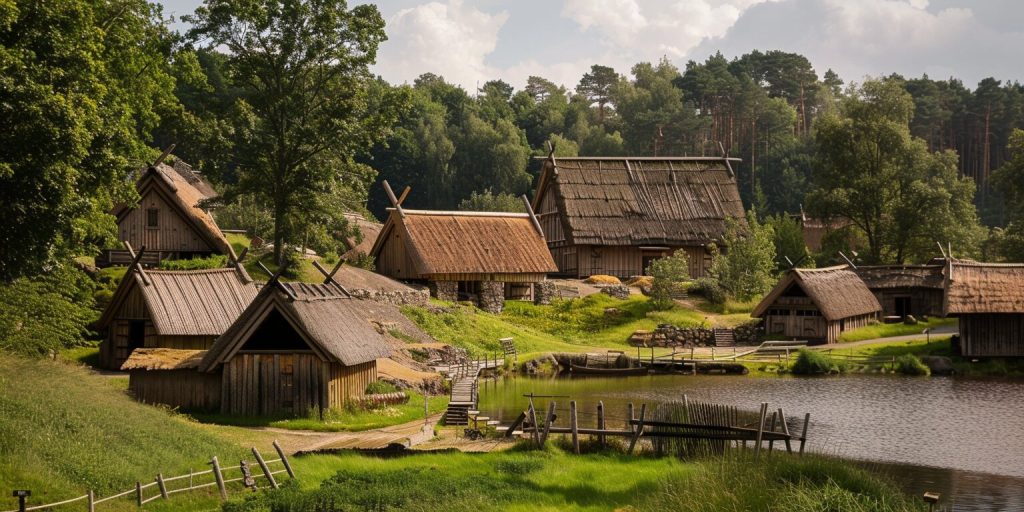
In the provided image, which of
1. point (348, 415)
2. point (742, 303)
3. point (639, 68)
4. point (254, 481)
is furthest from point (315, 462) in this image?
→ point (639, 68)

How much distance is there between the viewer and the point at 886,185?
2539 inches

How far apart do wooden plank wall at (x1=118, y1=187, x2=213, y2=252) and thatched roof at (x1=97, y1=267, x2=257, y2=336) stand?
452 inches

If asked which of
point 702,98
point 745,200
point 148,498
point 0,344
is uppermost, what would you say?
point 702,98

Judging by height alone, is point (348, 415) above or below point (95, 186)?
below

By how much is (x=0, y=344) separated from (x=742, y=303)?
37.8 metres

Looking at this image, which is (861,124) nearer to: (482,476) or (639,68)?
(482,476)

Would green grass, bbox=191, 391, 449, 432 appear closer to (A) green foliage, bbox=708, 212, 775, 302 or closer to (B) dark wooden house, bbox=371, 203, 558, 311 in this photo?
(B) dark wooden house, bbox=371, 203, 558, 311

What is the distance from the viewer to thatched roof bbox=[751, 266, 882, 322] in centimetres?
5066

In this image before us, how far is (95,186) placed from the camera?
99.9ft

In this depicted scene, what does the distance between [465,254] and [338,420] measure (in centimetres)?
2585

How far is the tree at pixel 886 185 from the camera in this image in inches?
2494

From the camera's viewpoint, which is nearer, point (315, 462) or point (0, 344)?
point (315, 462)

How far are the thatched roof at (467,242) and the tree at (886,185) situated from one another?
17.4 metres

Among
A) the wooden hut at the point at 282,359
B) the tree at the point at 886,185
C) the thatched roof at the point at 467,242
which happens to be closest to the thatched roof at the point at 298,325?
the wooden hut at the point at 282,359
